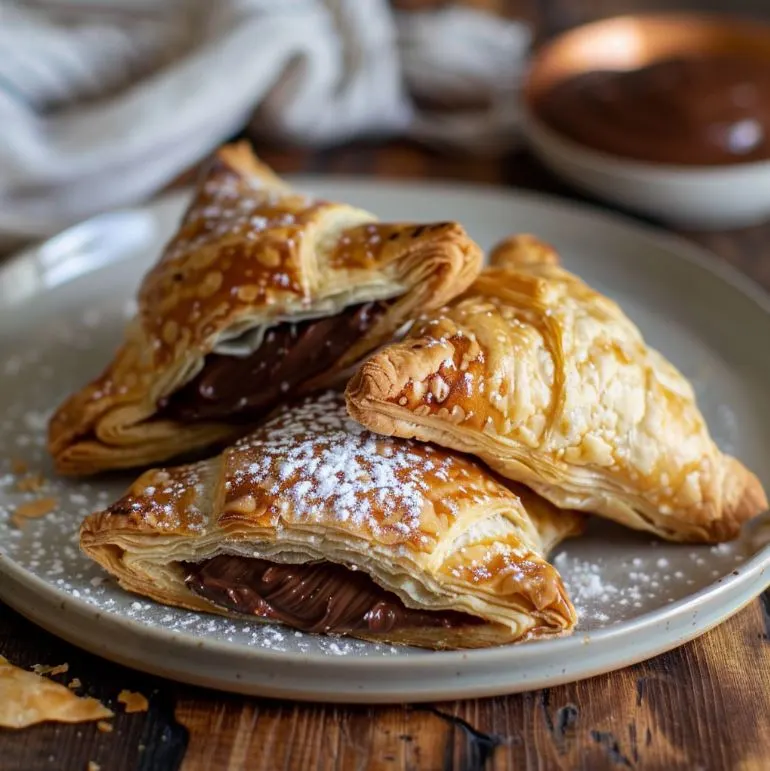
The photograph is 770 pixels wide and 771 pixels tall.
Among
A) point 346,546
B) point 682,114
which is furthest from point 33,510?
point 682,114

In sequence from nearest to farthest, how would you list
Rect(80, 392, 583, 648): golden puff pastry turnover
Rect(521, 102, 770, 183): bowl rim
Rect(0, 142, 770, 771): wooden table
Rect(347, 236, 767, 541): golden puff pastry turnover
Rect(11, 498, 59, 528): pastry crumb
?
Rect(0, 142, 770, 771): wooden table → Rect(80, 392, 583, 648): golden puff pastry turnover → Rect(347, 236, 767, 541): golden puff pastry turnover → Rect(11, 498, 59, 528): pastry crumb → Rect(521, 102, 770, 183): bowl rim

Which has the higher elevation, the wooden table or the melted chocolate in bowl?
the melted chocolate in bowl

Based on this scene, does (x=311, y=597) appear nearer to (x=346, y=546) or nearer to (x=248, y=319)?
(x=346, y=546)

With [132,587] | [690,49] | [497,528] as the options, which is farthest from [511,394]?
[690,49]

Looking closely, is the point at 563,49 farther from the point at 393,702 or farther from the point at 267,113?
the point at 393,702

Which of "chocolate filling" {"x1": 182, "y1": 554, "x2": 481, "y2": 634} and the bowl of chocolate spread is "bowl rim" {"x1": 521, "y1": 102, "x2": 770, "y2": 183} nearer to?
the bowl of chocolate spread

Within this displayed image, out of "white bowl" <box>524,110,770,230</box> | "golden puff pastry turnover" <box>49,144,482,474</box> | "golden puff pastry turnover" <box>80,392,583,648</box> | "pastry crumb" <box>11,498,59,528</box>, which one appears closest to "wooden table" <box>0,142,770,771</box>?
"golden puff pastry turnover" <box>80,392,583,648</box>

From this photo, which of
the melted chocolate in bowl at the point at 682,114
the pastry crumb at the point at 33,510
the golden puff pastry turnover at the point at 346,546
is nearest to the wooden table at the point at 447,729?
the golden puff pastry turnover at the point at 346,546
